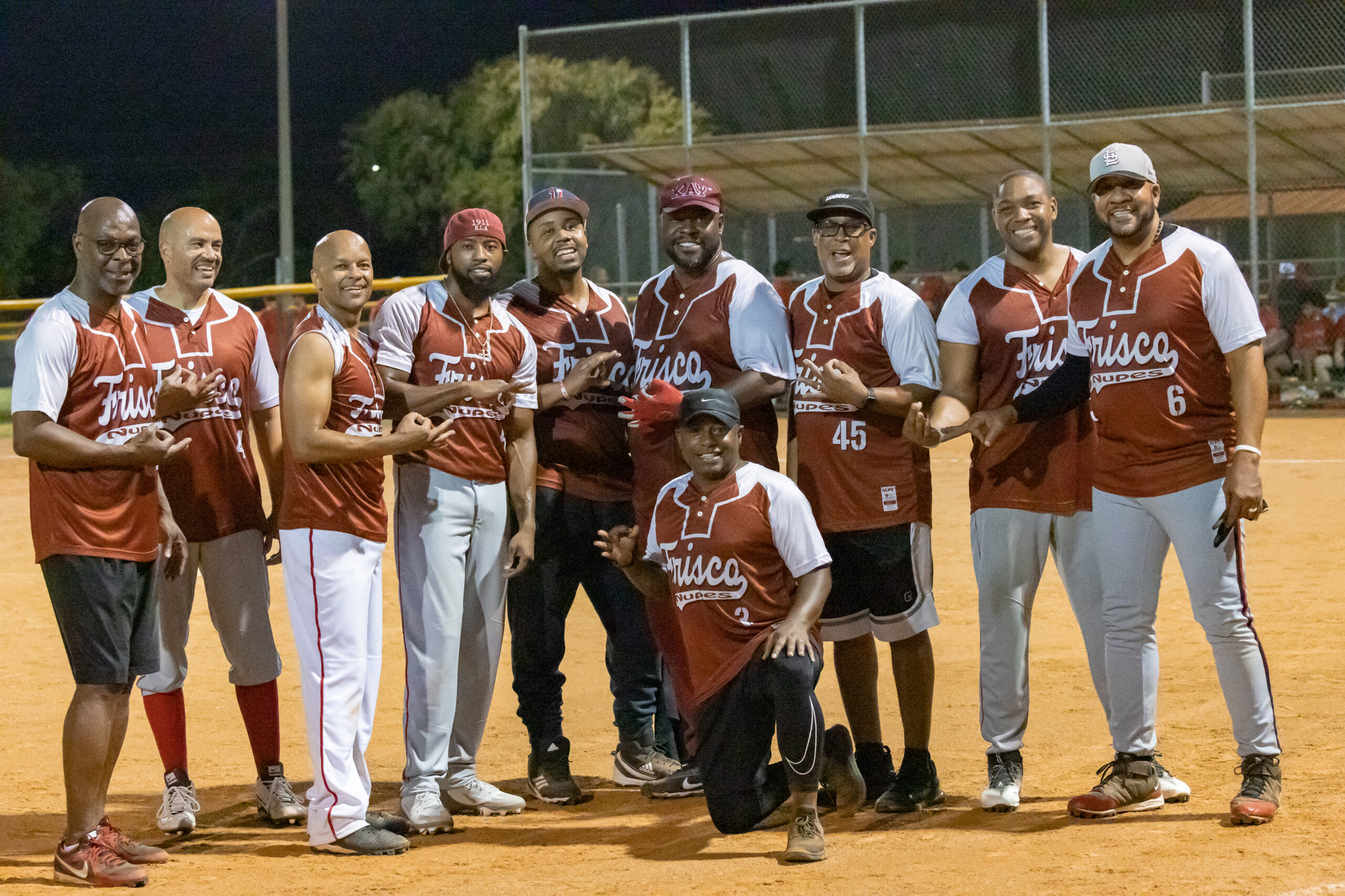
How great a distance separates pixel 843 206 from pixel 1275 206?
66.7 feet

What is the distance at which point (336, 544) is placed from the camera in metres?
5.34

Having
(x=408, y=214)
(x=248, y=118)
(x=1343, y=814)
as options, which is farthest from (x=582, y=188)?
(x=248, y=118)

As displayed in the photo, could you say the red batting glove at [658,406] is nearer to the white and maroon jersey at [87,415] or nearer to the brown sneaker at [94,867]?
the white and maroon jersey at [87,415]

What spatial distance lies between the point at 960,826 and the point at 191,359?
340 cm

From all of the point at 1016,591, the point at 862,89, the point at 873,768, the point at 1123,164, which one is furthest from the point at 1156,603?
the point at 862,89

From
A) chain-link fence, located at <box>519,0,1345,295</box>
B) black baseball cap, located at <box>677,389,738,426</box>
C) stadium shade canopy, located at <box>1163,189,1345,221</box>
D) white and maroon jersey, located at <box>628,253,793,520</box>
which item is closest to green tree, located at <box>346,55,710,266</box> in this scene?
chain-link fence, located at <box>519,0,1345,295</box>

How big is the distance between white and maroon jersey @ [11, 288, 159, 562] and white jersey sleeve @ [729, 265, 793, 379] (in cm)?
222

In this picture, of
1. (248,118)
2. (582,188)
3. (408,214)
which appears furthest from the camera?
(248,118)

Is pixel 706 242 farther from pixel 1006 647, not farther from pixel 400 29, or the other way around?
pixel 400 29

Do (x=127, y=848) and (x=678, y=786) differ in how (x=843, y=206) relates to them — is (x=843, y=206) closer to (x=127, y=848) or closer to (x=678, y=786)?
(x=678, y=786)

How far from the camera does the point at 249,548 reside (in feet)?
19.3

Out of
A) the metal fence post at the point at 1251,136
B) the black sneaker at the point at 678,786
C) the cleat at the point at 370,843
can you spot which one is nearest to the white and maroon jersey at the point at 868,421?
the black sneaker at the point at 678,786

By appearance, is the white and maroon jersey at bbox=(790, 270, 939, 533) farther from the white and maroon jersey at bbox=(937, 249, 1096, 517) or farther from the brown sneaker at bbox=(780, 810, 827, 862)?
the brown sneaker at bbox=(780, 810, 827, 862)

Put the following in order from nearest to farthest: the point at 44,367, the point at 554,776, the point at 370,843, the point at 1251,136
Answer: the point at 44,367, the point at 370,843, the point at 554,776, the point at 1251,136
